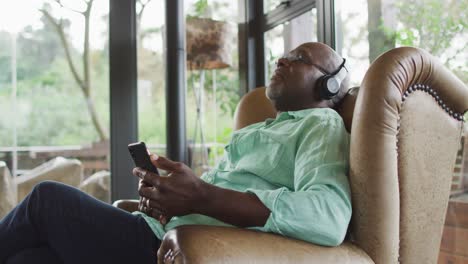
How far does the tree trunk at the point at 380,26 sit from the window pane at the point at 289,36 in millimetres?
417

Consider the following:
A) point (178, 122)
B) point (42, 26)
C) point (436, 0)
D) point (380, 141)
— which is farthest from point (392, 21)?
point (42, 26)

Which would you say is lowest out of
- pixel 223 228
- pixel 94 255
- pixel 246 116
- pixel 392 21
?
pixel 94 255

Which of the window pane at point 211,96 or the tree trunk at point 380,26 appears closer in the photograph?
the tree trunk at point 380,26

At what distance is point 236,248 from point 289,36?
79.0 inches

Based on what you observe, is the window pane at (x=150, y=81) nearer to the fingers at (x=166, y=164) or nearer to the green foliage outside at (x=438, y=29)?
the green foliage outside at (x=438, y=29)

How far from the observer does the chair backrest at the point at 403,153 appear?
0.98m

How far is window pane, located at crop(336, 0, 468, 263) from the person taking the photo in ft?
5.25

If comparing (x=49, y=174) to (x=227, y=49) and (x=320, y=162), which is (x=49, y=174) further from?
(x=320, y=162)

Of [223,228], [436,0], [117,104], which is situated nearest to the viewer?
[223,228]

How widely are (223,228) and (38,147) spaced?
214 cm

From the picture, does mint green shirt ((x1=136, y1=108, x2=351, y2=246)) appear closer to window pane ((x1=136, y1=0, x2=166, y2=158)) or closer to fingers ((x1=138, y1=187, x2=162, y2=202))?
fingers ((x1=138, y1=187, x2=162, y2=202))

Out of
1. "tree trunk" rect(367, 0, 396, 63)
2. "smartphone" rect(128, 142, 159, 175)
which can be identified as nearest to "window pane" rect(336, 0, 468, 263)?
"tree trunk" rect(367, 0, 396, 63)

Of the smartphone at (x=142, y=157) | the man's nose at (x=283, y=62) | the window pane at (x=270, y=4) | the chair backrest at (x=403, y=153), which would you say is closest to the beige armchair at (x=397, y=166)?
the chair backrest at (x=403, y=153)

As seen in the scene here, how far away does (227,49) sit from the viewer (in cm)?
279
